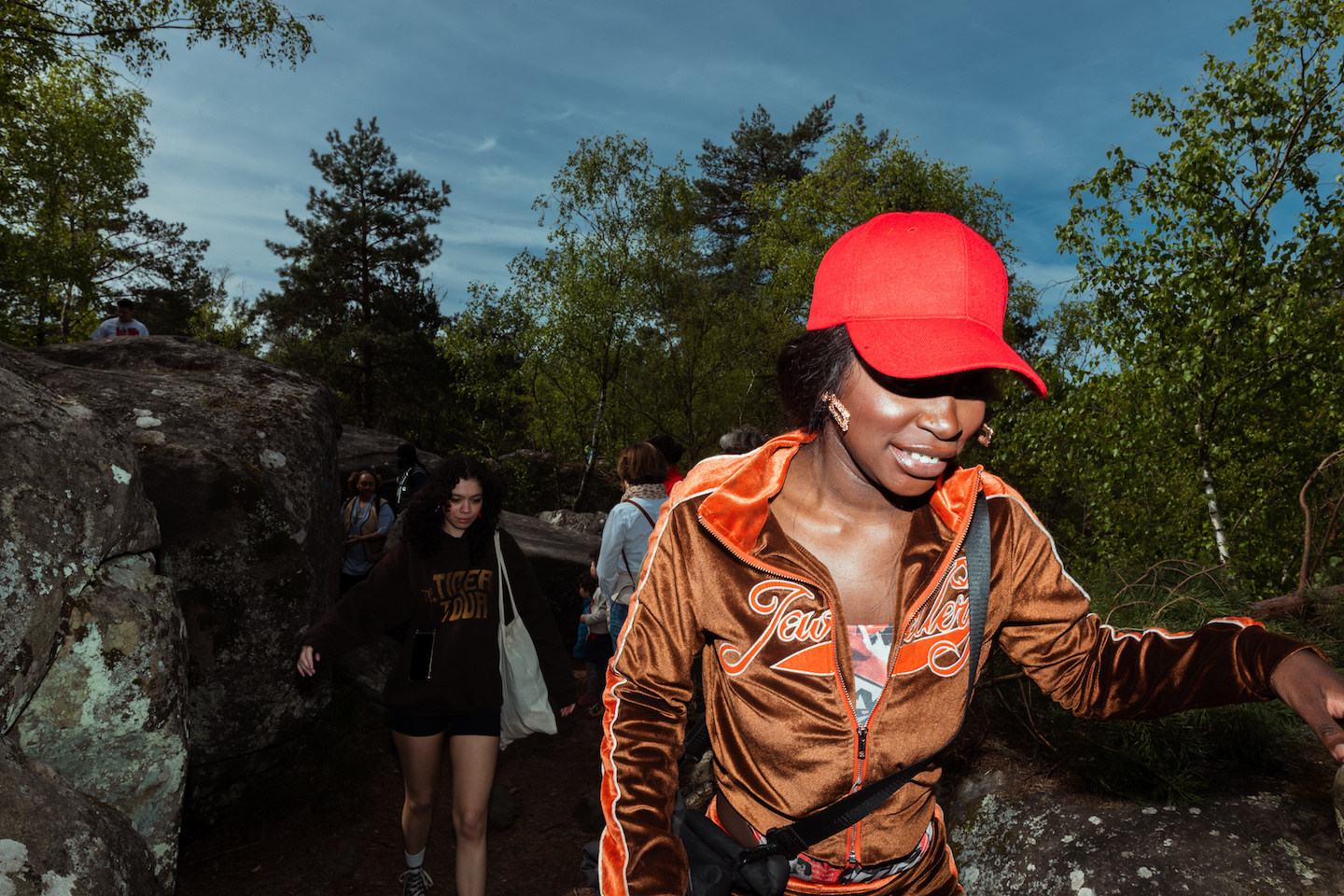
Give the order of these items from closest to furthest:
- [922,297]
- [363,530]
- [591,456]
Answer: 1. [922,297]
2. [363,530]
3. [591,456]

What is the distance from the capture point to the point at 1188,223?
7000 millimetres

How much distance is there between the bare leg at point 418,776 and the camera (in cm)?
381

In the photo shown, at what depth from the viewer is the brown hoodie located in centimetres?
143

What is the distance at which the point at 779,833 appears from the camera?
1.45m

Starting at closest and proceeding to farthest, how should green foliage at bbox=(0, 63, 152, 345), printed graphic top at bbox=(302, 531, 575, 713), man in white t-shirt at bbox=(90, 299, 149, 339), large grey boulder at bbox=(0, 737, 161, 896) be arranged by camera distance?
1. large grey boulder at bbox=(0, 737, 161, 896)
2. printed graphic top at bbox=(302, 531, 575, 713)
3. man in white t-shirt at bbox=(90, 299, 149, 339)
4. green foliage at bbox=(0, 63, 152, 345)

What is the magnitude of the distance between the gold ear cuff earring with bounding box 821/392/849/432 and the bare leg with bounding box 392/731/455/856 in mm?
3154

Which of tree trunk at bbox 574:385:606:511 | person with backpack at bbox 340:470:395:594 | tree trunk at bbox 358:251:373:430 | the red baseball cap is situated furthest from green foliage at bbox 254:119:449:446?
the red baseball cap

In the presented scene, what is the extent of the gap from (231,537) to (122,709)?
2.05 meters

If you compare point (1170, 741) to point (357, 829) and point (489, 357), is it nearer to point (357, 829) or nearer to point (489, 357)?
point (357, 829)

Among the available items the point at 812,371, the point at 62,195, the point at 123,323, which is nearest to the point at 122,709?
the point at 812,371

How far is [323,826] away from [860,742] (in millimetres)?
5542

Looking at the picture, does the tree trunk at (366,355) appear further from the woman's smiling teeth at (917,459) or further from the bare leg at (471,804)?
the woman's smiling teeth at (917,459)

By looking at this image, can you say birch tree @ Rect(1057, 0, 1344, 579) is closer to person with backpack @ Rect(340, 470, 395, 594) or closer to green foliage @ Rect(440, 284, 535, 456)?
person with backpack @ Rect(340, 470, 395, 594)

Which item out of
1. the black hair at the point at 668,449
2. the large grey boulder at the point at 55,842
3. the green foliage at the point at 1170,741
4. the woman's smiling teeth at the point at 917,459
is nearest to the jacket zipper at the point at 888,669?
the woman's smiling teeth at the point at 917,459
